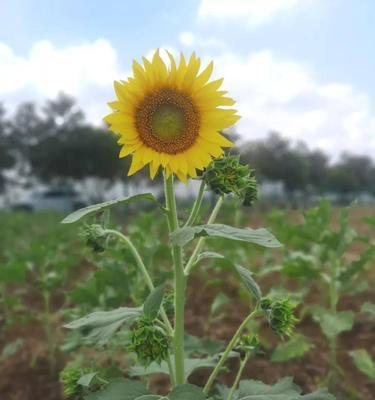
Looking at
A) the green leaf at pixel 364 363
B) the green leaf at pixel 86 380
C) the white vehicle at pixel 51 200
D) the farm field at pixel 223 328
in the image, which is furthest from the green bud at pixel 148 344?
the white vehicle at pixel 51 200

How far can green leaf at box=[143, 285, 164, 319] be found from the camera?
1603 mm

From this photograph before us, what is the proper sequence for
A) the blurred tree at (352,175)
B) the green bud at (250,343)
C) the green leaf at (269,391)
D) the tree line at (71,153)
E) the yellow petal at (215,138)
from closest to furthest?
the yellow petal at (215,138)
the green leaf at (269,391)
the green bud at (250,343)
the tree line at (71,153)
the blurred tree at (352,175)

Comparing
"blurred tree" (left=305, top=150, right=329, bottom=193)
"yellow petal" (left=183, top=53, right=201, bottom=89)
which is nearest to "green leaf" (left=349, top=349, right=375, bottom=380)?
"yellow petal" (left=183, top=53, right=201, bottom=89)

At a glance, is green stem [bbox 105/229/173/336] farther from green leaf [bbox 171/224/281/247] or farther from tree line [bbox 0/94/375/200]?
tree line [bbox 0/94/375/200]

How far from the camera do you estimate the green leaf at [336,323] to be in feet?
8.92

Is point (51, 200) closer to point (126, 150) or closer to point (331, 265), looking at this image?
point (331, 265)

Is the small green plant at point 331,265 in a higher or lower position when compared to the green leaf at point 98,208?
lower

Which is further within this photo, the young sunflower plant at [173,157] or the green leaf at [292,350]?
the green leaf at [292,350]

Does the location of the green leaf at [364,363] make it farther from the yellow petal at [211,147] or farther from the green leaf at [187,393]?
the yellow petal at [211,147]

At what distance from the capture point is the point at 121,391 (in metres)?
1.62

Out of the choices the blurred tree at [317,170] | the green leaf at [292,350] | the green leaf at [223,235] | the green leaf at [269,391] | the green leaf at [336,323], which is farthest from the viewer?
the blurred tree at [317,170]

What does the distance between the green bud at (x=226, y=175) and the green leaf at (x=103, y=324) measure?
1.68ft

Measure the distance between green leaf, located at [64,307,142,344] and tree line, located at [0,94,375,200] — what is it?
104ft

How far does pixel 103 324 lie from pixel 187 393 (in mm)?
405
